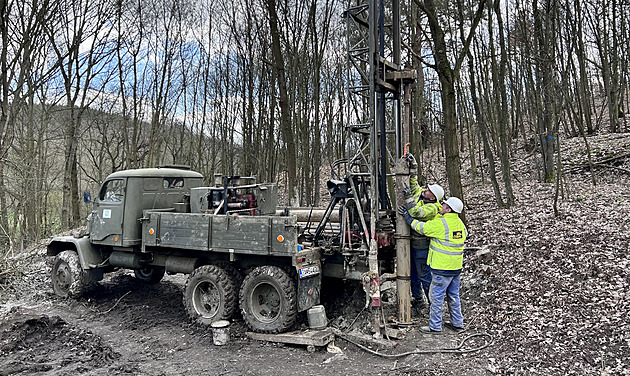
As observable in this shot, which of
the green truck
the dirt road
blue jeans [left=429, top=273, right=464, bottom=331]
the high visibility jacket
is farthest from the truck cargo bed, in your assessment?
blue jeans [left=429, top=273, right=464, bottom=331]

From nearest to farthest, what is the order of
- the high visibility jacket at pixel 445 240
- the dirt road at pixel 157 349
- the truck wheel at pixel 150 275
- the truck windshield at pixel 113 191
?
the dirt road at pixel 157 349, the high visibility jacket at pixel 445 240, the truck windshield at pixel 113 191, the truck wheel at pixel 150 275

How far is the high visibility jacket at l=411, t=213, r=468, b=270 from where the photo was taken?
634 centimetres

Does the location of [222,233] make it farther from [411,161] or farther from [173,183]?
[411,161]

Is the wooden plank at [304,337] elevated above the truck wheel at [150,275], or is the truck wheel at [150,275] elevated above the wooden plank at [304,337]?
the truck wheel at [150,275]

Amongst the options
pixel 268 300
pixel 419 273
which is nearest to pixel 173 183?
pixel 268 300

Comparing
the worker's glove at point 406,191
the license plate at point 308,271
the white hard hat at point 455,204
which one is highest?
the worker's glove at point 406,191

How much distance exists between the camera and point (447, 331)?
21.0 feet

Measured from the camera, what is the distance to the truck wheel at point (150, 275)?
9961mm

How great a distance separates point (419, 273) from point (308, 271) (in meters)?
1.91

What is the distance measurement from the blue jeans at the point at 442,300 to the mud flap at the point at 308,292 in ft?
5.76

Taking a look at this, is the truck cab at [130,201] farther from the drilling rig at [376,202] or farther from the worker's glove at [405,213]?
the worker's glove at [405,213]

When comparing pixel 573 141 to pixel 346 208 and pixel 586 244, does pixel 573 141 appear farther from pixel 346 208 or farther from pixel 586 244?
pixel 346 208

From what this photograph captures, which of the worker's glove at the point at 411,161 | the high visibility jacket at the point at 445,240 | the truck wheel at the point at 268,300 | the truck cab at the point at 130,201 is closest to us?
the high visibility jacket at the point at 445,240

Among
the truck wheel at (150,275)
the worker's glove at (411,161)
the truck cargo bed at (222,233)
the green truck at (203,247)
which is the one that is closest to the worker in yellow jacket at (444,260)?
the worker's glove at (411,161)
